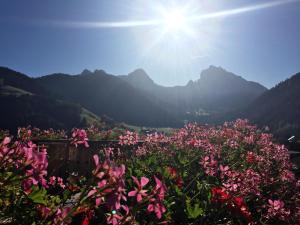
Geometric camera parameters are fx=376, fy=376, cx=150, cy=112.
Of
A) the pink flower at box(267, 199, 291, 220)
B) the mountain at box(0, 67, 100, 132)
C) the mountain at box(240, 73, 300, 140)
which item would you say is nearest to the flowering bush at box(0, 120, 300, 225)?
the pink flower at box(267, 199, 291, 220)

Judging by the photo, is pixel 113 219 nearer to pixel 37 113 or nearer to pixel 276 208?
pixel 276 208

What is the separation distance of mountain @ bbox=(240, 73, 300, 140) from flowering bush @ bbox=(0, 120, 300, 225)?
109507 millimetres

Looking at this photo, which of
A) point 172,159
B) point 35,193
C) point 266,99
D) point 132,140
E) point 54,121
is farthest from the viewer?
point 266,99

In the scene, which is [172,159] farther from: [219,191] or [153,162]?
[219,191]

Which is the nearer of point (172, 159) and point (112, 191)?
point (112, 191)

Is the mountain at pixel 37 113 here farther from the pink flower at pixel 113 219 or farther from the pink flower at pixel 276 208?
the pink flower at pixel 113 219

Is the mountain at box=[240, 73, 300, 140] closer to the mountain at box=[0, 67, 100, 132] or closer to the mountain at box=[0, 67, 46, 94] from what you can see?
the mountain at box=[0, 67, 100, 132]

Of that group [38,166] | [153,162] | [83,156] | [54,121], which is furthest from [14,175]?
[54,121]

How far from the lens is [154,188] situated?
1.64 metres

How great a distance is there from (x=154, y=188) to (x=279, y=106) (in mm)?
138453

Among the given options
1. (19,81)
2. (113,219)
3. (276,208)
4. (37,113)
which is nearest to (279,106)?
(37,113)

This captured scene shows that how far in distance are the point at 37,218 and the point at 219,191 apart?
1673mm

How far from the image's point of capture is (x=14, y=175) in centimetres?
168

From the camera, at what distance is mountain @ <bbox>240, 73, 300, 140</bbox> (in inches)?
4753
